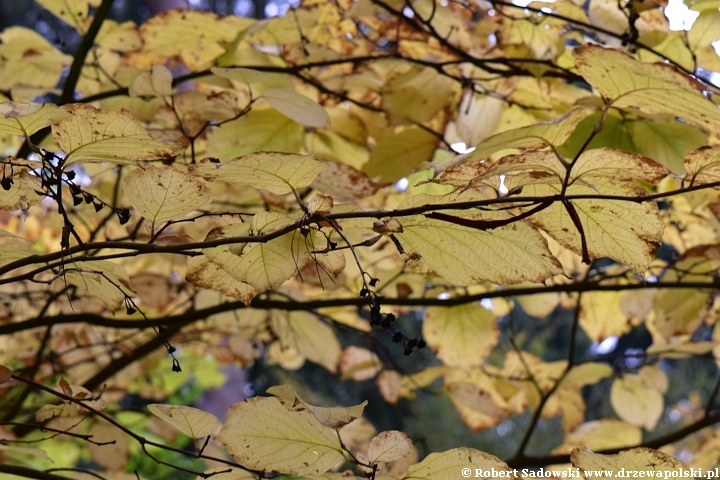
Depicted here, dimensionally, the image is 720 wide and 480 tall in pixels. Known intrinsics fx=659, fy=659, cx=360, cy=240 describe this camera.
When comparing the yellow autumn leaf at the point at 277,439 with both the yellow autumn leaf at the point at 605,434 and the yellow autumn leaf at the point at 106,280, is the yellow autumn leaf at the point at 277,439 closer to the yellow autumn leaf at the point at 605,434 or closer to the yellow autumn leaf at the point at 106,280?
the yellow autumn leaf at the point at 106,280

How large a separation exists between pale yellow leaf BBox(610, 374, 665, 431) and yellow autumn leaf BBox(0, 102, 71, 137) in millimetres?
1375

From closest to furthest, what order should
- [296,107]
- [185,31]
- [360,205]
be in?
[296,107], [185,31], [360,205]

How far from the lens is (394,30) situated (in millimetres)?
1240

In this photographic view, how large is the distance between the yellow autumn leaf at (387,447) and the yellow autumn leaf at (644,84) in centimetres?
34

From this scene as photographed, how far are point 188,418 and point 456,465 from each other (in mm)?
256

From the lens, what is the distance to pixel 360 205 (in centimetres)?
121

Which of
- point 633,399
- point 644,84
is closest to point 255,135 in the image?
point 644,84

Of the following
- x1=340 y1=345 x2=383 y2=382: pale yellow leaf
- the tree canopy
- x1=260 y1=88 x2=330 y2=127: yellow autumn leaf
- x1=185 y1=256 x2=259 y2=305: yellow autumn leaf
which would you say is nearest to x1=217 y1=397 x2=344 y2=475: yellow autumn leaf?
the tree canopy

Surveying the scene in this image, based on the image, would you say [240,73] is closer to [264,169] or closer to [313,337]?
[264,169]

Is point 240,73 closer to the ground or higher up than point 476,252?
higher up

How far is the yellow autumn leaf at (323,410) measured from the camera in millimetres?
571

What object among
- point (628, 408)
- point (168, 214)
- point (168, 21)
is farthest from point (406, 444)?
point (628, 408)

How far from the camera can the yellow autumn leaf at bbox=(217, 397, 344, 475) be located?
58 cm

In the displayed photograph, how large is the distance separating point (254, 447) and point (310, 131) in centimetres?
67
